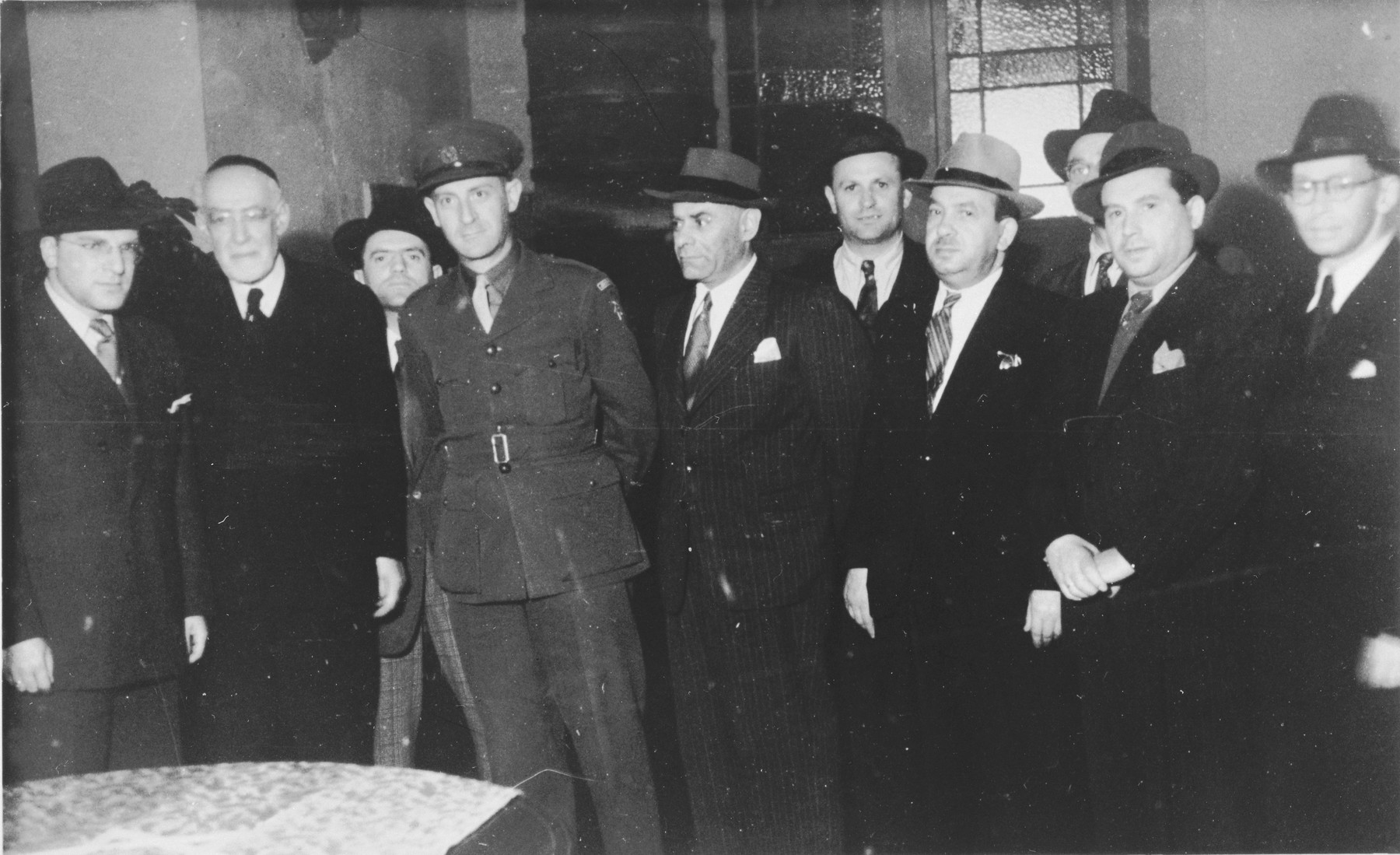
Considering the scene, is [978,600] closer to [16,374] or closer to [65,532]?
[65,532]

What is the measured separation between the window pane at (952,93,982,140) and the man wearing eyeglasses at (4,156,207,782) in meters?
1.95

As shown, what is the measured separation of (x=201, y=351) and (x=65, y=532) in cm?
49

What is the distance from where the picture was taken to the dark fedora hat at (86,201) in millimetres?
2570

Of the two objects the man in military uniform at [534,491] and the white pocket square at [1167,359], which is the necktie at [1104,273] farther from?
the man in military uniform at [534,491]

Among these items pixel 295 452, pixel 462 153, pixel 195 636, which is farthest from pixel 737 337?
pixel 195 636

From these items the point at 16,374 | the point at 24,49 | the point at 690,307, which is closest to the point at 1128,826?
the point at 690,307

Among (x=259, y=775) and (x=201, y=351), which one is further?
(x=201, y=351)

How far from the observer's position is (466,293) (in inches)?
99.3

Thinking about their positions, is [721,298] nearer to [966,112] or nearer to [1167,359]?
[966,112]

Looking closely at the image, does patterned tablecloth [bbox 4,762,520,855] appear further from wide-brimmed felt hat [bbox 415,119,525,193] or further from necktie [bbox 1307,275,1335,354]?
necktie [bbox 1307,275,1335,354]

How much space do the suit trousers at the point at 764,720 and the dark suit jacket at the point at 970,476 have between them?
210mm

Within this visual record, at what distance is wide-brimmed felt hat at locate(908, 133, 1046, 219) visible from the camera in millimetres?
2484

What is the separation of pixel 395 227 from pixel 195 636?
3.50 feet

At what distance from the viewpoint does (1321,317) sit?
94.7 inches
